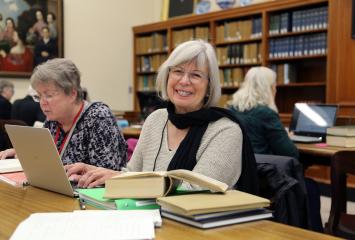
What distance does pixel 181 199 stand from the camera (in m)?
1.19

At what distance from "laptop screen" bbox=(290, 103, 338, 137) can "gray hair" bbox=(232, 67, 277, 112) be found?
572mm

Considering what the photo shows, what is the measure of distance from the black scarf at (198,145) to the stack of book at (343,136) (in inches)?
62.7

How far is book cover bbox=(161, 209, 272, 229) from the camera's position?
111 centimetres

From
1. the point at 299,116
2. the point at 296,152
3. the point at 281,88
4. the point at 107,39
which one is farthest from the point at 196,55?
the point at 107,39

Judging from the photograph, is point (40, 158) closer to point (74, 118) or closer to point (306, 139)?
point (74, 118)

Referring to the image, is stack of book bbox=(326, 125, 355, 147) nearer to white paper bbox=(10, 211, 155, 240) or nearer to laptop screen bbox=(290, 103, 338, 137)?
laptop screen bbox=(290, 103, 338, 137)

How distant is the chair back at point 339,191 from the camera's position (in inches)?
86.2

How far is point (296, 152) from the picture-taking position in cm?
298

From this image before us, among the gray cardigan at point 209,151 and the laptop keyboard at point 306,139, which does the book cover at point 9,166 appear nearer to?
the gray cardigan at point 209,151

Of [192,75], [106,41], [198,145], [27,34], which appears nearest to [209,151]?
[198,145]

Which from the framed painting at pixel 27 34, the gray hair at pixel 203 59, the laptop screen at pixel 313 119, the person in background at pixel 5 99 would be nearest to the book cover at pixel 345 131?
the laptop screen at pixel 313 119

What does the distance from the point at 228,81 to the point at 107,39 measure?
2.31 metres

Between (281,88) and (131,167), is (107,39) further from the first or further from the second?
(131,167)

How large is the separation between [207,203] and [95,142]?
1123 mm
